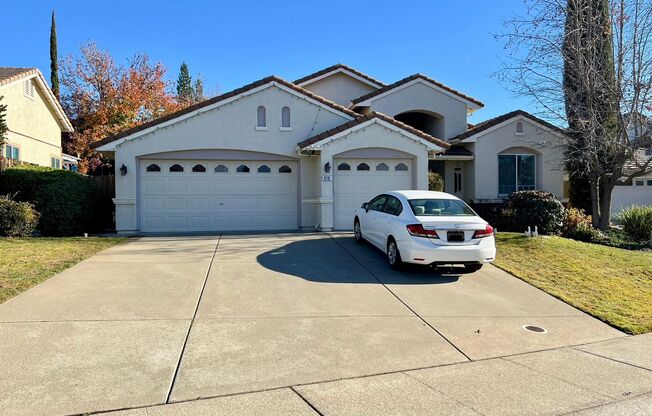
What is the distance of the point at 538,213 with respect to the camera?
13828 mm

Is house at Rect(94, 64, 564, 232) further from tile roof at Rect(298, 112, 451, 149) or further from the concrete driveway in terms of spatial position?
the concrete driveway

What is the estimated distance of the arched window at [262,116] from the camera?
48.2ft

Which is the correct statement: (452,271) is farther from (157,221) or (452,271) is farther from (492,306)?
(157,221)

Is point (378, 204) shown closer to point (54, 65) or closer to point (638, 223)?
point (638, 223)

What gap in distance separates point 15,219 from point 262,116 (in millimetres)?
7449

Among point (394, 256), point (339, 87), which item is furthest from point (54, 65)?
point (394, 256)

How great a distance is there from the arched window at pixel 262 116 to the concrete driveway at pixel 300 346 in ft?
23.4

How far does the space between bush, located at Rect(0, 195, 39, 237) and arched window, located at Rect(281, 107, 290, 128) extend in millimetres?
7647

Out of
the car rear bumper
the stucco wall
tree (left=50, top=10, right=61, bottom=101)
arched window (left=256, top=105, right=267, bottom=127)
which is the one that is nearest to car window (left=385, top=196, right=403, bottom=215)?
the car rear bumper

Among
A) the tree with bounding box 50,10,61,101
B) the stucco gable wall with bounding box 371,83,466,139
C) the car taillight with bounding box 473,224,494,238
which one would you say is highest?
the tree with bounding box 50,10,61,101

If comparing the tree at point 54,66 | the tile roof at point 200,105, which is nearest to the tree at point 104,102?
the tree at point 54,66

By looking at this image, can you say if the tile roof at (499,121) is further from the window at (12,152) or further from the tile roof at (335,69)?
the window at (12,152)

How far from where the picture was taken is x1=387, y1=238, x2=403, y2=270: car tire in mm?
8820

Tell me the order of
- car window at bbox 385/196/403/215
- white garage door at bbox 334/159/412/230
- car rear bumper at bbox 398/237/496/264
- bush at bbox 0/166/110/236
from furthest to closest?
white garage door at bbox 334/159/412/230
bush at bbox 0/166/110/236
car window at bbox 385/196/403/215
car rear bumper at bbox 398/237/496/264
